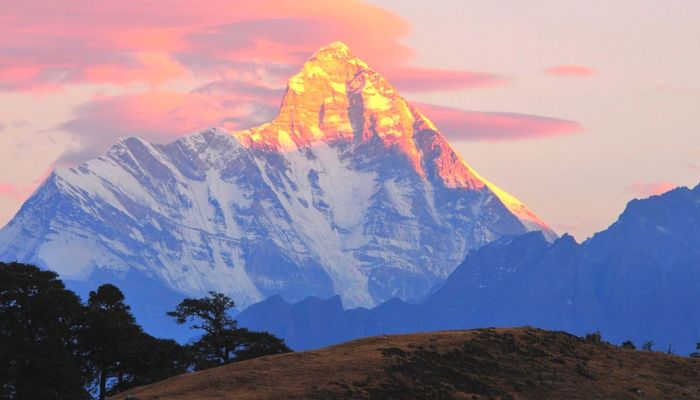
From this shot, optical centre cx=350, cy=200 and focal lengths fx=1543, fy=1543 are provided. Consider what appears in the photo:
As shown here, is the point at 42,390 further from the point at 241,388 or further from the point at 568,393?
the point at 568,393

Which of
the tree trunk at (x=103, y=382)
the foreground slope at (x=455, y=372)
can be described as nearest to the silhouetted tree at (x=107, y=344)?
the tree trunk at (x=103, y=382)

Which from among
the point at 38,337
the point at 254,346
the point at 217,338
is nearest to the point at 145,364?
the point at 38,337

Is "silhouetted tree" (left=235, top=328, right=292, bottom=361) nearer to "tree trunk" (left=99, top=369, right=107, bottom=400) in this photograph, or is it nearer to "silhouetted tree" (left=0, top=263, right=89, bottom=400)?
"tree trunk" (left=99, top=369, right=107, bottom=400)

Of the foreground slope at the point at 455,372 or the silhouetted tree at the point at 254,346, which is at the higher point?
the silhouetted tree at the point at 254,346

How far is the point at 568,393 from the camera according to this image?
369 ft

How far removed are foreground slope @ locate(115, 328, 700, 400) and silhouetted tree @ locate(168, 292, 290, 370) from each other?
161ft

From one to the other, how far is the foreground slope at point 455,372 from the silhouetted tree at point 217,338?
1930 inches

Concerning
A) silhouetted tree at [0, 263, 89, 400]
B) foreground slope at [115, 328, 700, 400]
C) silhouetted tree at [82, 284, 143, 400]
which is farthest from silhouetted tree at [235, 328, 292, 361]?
foreground slope at [115, 328, 700, 400]

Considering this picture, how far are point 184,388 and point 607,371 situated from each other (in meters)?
35.6

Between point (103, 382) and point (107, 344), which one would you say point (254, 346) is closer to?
point (107, 344)

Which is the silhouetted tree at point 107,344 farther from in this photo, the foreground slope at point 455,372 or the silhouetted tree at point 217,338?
the foreground slope at point 455,372

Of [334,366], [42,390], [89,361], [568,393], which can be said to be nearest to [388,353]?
[334,366]

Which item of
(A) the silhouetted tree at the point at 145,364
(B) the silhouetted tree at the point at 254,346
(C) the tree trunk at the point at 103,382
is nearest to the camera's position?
(C) the tree trunk at the point at 103,382

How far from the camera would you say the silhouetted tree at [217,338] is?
16762 centimetres
